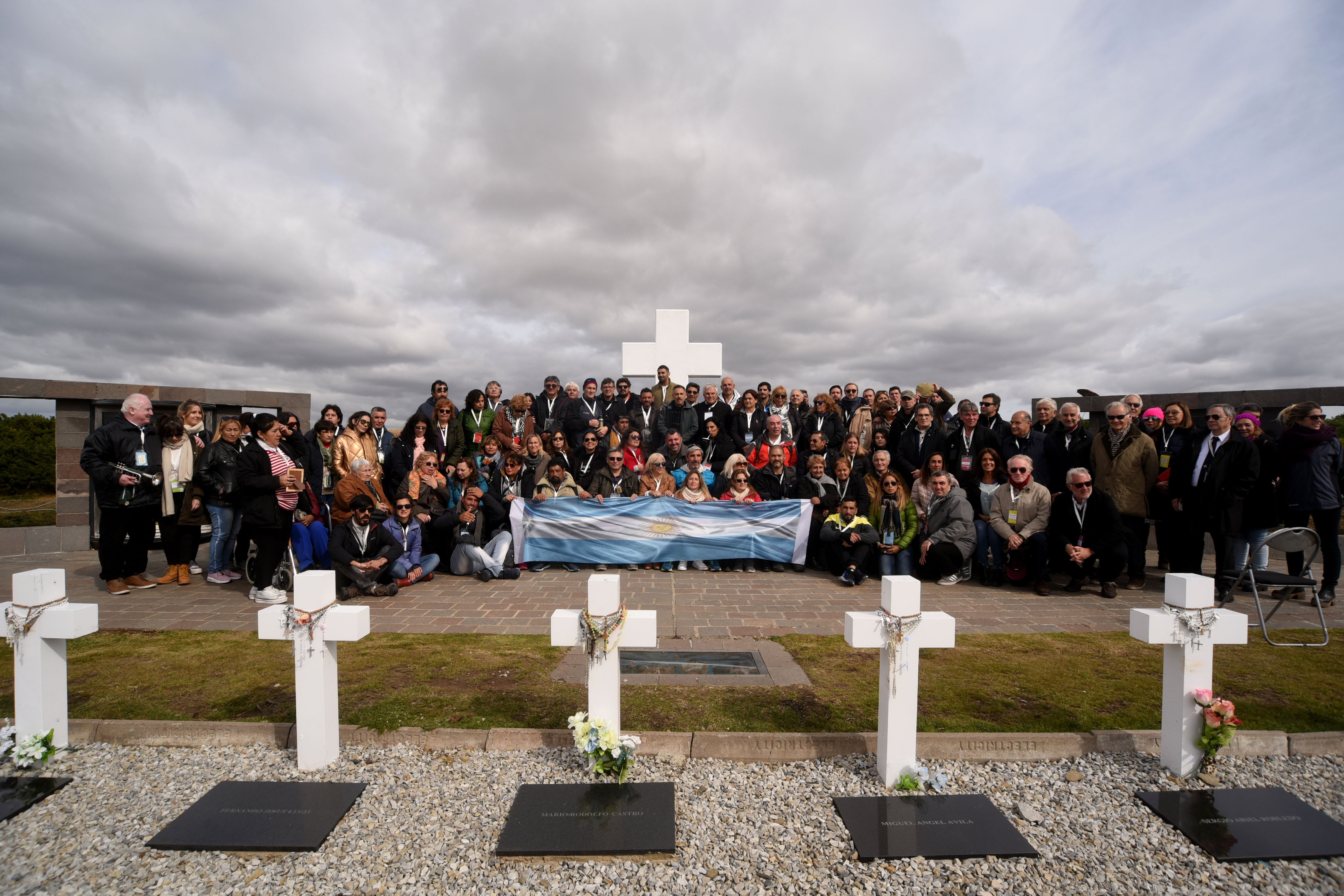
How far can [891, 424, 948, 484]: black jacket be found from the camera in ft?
28.7

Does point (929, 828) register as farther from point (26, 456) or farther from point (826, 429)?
point (26, 456)

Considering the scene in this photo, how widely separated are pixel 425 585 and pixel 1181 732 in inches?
279

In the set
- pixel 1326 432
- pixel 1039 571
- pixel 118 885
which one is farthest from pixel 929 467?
pixel 118 885

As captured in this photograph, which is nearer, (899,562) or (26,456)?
(899,562)

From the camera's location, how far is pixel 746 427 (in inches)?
395

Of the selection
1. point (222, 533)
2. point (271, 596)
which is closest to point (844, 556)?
point (271, 596)

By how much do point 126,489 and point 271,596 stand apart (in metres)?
2.23

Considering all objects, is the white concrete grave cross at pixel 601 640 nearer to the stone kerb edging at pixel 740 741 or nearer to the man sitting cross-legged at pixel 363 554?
the stone kerb edging at pixel 740 741

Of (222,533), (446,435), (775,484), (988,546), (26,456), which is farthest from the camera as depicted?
(26,456)

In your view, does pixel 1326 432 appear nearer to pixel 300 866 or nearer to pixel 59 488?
pixel 300 866

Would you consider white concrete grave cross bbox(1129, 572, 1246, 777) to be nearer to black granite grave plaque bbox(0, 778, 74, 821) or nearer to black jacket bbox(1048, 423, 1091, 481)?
black jacket bbox(1048, 423, 1091, 481)

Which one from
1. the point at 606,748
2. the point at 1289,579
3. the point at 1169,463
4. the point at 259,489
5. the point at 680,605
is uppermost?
the point at 1169,463

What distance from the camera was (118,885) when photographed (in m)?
2.44

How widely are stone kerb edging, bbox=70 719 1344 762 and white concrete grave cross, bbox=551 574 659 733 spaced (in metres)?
0.32
